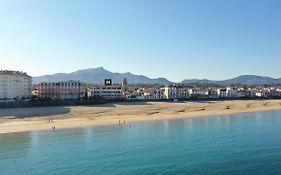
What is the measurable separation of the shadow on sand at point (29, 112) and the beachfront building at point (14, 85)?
27059 mm

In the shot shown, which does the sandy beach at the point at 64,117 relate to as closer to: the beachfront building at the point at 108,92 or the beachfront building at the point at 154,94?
the beachfront building at the point at 108,92

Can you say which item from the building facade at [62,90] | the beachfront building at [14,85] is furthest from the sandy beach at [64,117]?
the building facade at [62,90]

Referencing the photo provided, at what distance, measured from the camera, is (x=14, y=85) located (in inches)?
4542

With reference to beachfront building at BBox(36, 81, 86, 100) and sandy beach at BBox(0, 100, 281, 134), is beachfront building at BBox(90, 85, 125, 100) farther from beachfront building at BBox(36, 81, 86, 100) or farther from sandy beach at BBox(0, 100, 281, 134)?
sandy beach at BBox(0, 100, 281, 134)

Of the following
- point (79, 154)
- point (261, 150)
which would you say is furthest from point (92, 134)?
point (261, 150)

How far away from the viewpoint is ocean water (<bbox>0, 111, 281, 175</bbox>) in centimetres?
2912

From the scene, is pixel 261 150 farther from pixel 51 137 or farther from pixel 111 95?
pixel 111 95

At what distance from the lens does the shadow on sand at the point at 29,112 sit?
75750mm

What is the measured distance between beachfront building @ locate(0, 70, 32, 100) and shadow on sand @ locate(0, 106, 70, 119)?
27059mm

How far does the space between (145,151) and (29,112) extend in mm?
49096

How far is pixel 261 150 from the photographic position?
35.3m

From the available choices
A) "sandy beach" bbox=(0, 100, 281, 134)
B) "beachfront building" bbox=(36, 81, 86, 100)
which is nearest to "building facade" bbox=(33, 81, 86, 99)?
"beachfront building" bbox=(36, 81, 86, 100)

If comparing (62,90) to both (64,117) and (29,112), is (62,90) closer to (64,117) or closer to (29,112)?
(29,112)

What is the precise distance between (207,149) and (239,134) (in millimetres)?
12370
